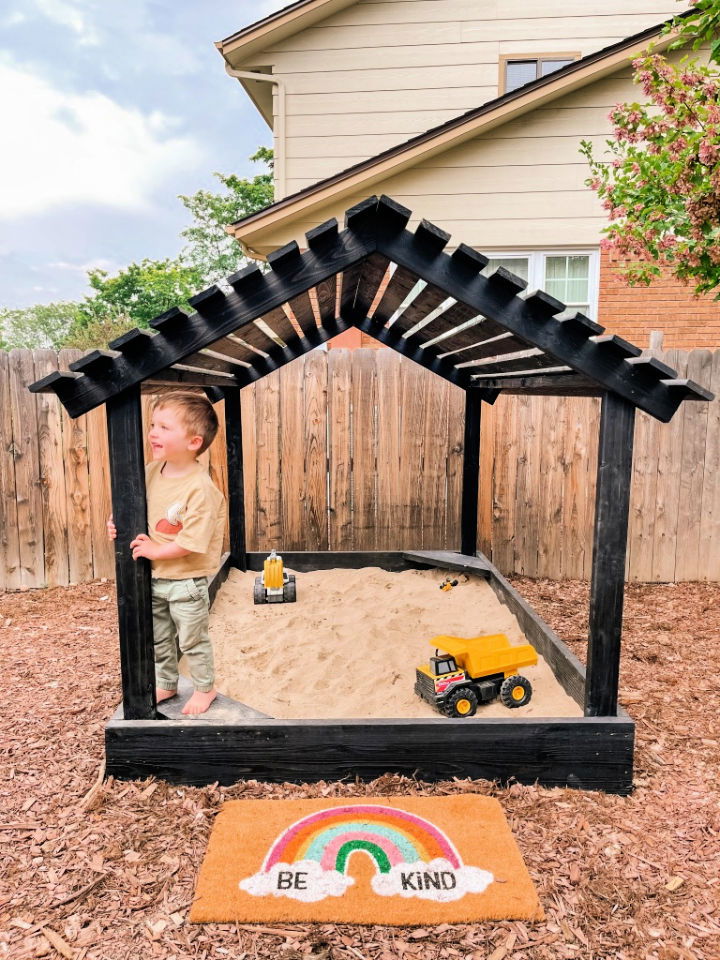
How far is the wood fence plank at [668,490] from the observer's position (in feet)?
20.7

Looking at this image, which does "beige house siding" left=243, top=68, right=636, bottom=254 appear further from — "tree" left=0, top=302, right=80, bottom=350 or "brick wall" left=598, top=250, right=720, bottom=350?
"tree" left=0, top=302, right=80, bottom=350

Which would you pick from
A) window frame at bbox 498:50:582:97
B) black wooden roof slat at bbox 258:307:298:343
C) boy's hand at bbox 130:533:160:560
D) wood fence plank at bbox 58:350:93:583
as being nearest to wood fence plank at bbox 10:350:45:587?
wood fence plank at bbox 58:350:93:583

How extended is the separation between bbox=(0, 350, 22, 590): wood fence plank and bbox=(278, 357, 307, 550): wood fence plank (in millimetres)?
2478

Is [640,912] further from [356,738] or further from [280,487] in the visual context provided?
[280,487]

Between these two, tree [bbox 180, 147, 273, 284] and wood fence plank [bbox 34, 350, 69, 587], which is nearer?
wood fence plank [bbox 34, 350, 69, 587]

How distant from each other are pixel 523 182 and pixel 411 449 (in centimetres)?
386

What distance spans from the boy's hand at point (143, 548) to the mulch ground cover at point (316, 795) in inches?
41.3

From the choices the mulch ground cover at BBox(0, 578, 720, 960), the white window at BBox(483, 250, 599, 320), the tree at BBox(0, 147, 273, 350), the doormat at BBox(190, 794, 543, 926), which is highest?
the tree at BBox(0, 147, 273, 350)

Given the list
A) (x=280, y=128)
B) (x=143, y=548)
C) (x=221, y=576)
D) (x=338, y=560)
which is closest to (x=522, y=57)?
(x=280, y=128)

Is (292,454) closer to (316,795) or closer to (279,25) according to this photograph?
(316,795)

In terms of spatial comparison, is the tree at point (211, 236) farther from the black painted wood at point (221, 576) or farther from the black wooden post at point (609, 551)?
the black wooden post at point (609, 551)

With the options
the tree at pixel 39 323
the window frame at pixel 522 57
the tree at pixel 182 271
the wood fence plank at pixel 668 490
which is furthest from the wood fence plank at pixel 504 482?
Result: the tree at pixel 39 323

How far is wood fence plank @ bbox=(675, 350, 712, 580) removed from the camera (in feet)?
20.6

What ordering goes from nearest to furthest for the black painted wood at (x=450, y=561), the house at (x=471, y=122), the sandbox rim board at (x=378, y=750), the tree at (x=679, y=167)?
the sandbox rim board at (x=378, y=750) < the tree at (x=679, y=167) < the black painted wood at (x=450, y=561) < the house at (x=471, y=122)
